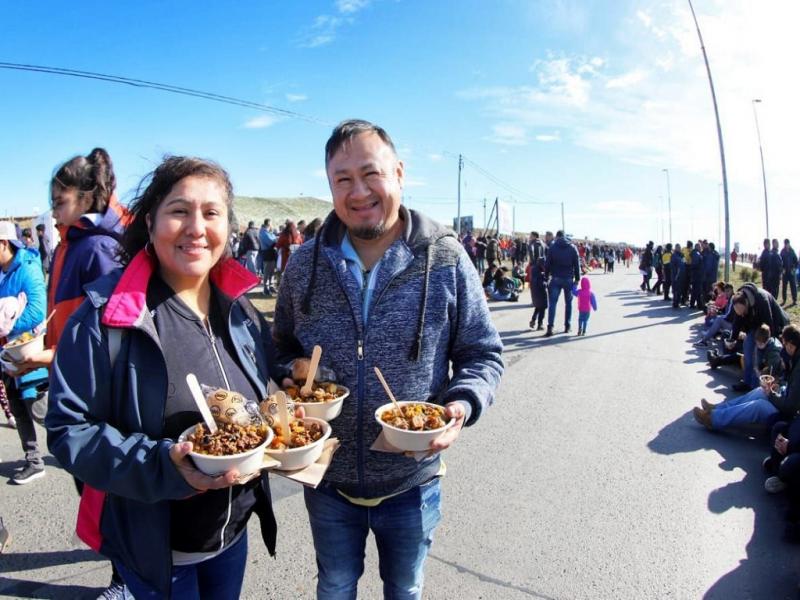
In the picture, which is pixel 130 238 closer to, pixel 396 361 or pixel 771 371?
pixel 396 361

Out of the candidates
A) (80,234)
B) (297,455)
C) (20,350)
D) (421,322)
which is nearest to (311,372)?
(297,455)

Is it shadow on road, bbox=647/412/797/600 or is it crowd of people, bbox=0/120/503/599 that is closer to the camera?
crowd of people, bbox=0/120/503/599

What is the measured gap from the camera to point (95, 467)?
1.36 metres

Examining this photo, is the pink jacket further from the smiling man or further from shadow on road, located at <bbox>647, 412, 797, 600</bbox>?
the smiling man

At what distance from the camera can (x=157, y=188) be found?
5.43 feet

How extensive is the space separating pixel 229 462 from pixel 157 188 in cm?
95

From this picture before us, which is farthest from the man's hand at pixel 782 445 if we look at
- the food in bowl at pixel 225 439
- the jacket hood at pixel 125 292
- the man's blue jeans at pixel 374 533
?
the jacket hood at pixel 125 292

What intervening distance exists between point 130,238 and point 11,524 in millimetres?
2914

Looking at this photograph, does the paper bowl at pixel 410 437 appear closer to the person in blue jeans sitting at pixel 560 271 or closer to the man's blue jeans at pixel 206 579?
the man's blue jeans at pixel 206 579

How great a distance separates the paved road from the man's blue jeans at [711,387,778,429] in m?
0.19

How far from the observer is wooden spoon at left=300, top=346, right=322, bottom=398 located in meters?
1.79

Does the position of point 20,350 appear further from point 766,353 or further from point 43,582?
point 766,353

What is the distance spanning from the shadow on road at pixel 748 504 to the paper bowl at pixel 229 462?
2832mm

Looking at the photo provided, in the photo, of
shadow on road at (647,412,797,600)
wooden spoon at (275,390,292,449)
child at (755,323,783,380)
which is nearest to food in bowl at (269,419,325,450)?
wooden spoon at (275,390,292,449)
